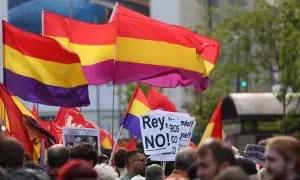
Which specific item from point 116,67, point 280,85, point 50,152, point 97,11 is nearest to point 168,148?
point 116,67

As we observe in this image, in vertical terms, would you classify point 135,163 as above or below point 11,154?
below

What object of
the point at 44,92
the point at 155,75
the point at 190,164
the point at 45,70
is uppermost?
the point at 45,70

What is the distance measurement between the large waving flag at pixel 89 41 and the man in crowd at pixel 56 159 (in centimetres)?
734

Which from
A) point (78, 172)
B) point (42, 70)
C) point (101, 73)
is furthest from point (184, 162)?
point (101, 73)

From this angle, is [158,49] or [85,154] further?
[158,49]

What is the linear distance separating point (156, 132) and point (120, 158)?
0.55m

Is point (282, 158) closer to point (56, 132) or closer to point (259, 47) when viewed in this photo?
point (56, 132)

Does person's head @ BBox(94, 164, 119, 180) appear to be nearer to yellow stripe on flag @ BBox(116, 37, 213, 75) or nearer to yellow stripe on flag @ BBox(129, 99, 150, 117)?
yellow stripe on flag @ BBox(116, 37, 213, 75)

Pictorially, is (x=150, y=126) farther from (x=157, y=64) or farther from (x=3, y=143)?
(x=3, y=143)

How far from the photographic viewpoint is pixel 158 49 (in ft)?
62.5

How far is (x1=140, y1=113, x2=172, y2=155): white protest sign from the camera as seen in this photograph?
15562 mm

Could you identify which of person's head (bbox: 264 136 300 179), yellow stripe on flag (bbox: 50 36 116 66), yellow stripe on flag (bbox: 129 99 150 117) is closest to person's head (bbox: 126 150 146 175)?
yellow stripe on flag (bbox: 50 36 116 66)

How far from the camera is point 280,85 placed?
41906mm

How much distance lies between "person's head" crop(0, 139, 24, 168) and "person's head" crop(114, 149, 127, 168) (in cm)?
530
